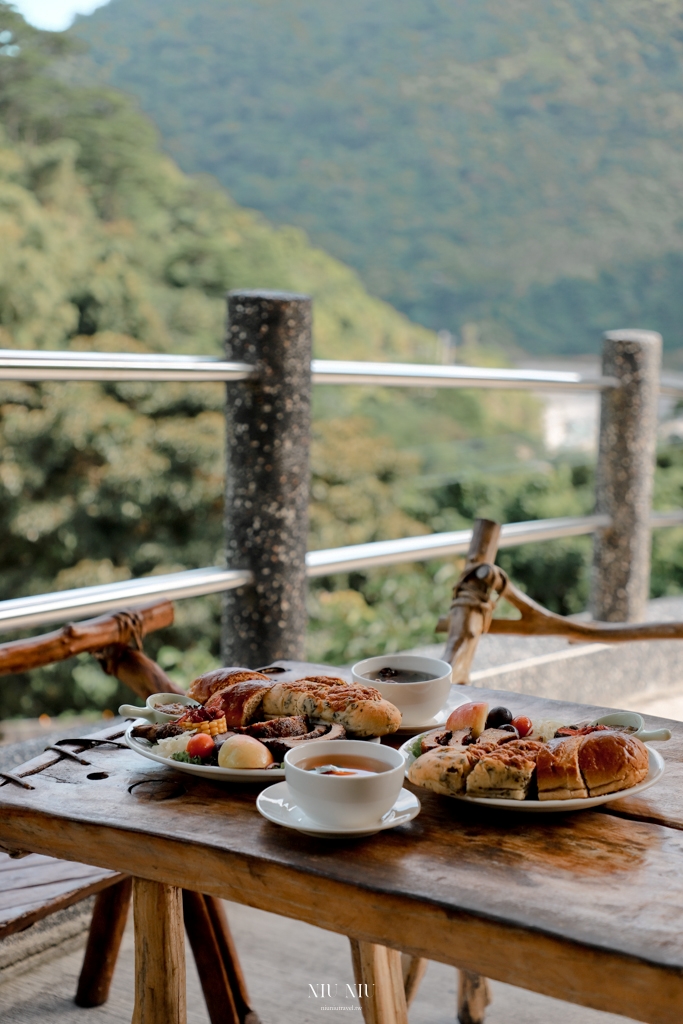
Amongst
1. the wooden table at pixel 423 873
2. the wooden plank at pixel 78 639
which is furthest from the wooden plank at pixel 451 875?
the wooden plank at pixel 78 639

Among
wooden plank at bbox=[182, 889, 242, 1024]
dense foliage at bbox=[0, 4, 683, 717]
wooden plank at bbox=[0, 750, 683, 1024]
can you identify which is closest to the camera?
wooden plank at bbox=[0, 750, 683, 1024]

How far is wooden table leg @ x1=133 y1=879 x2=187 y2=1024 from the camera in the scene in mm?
890

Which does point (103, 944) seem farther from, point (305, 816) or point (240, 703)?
point (305, 816)

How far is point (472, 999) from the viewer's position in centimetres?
146

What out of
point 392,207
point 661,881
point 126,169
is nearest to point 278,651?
point 661,881

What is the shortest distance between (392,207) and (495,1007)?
17.3m

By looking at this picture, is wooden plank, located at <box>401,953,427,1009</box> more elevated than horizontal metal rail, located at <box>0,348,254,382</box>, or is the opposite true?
horizontal metal rail, located at <box>0,348,254,382</box>

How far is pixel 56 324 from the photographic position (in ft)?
33.6

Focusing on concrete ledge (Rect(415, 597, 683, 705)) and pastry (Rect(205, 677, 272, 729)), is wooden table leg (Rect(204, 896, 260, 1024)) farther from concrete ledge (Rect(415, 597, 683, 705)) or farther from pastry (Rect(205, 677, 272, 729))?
concrete ledge (Rect(415, 597, 683, 705))

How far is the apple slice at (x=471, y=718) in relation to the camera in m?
0.88

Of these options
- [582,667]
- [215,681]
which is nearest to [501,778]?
[215,681]

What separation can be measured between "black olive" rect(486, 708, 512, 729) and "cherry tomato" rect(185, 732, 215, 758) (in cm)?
23

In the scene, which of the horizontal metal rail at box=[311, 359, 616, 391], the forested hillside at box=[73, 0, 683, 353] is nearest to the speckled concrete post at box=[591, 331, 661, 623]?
the horizontal metal rail at box=[311, 359, 616, 391]

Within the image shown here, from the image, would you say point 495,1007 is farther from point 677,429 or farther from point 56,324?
point 677,429
